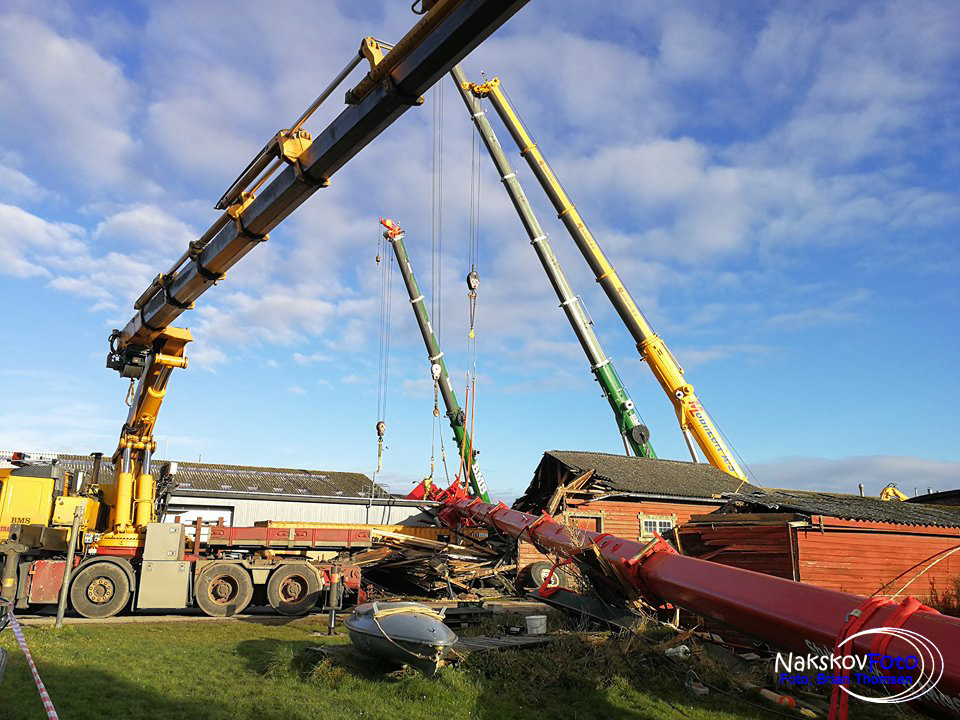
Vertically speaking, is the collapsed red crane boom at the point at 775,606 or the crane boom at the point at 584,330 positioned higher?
the crane boom at the point at 584,330

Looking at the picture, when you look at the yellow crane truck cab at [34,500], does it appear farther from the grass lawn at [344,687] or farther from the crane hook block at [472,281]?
the crane hook block at [472,281]

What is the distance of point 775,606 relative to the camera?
6.02m

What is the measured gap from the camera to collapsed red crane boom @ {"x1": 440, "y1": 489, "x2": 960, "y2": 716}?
191 inches

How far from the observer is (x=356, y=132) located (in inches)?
412

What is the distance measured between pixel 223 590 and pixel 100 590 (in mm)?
2701

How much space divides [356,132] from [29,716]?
334 inches

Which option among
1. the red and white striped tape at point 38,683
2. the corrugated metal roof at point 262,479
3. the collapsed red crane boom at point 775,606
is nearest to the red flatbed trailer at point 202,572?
the red and white striped tape at point 38,683

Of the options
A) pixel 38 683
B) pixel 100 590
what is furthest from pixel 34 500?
pixel 38 683

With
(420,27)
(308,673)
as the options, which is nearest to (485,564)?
(308,673)

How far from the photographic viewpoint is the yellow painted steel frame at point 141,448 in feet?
53.3

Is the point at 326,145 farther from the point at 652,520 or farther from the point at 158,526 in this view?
the point at 652,520

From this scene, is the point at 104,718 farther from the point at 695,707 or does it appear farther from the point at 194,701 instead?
the point at 695,707

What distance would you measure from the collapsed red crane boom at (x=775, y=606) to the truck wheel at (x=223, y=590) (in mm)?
10521

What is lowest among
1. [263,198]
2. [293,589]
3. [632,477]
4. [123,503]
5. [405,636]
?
[293,589]
